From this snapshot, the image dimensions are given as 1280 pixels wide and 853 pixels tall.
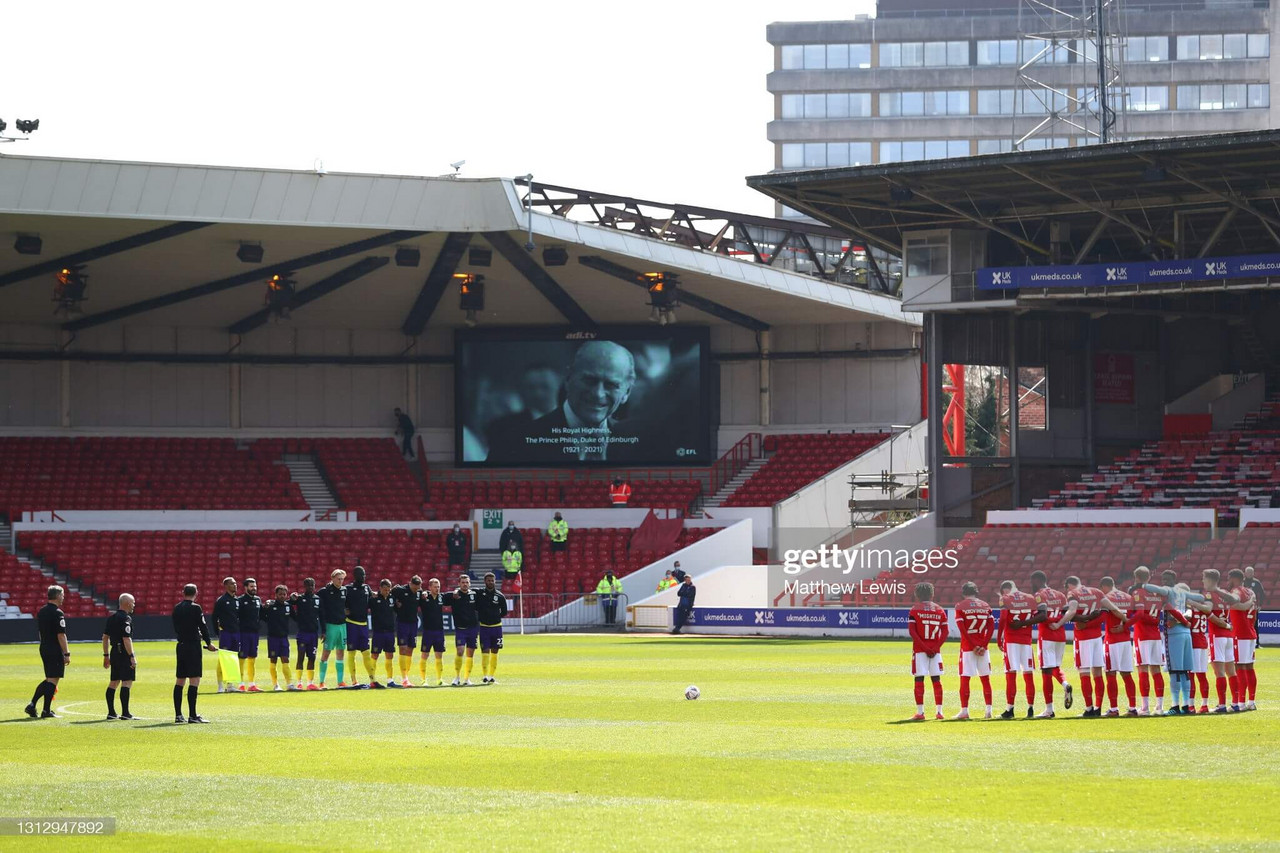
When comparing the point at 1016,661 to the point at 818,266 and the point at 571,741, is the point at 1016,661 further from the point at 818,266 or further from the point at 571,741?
the point at 818,266

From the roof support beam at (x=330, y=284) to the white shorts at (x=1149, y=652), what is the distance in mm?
33714

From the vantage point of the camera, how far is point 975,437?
4788cm

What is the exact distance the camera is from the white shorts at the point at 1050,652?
63.6 feet

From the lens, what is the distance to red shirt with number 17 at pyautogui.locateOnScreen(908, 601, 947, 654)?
741 inches

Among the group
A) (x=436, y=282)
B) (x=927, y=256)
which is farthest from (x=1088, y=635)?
(x=436, y=282)

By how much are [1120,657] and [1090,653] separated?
330mm

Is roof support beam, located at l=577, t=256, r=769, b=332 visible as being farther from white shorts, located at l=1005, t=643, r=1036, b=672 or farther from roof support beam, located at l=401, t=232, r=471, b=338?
white shorts, located at l=1005, t=643, r=1036, b=672

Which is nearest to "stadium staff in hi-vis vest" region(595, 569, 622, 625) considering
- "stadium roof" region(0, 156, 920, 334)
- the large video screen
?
"stadium roof" region(0, 156, 920, 334)

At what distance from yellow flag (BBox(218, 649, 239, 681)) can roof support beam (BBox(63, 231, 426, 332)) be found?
22325mm

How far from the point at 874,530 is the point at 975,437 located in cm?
385

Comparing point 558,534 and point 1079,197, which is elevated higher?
point 1079,197

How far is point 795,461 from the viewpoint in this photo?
180 feet

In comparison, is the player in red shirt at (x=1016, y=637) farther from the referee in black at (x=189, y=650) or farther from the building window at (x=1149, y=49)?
the building window at (x=1149, y=49)

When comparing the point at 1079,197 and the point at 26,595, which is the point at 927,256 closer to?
the point at 1079,197
